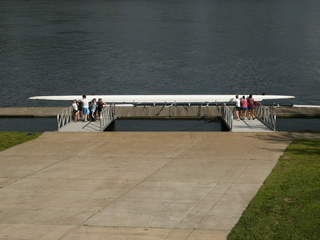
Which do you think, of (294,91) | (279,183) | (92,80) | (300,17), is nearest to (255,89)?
(294,91)

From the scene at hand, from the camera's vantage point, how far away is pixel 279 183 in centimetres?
1797

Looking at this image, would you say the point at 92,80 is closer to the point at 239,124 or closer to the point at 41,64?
the point at 41,64

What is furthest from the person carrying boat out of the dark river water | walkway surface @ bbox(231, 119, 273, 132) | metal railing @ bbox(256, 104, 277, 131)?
the dark river water

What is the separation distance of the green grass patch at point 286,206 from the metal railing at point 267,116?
803 cm

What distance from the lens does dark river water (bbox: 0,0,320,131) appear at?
66062 mm

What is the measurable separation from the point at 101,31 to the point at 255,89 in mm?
60163

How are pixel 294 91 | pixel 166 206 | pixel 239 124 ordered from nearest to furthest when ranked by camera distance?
pixel 166 206 → pixel 239 124 → pixel 294 91

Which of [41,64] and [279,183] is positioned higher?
[41,64]

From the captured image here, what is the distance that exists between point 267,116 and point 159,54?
58.1 metres

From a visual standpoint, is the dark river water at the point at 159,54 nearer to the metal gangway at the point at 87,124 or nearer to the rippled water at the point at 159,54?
the rippled water at the point at 159,54

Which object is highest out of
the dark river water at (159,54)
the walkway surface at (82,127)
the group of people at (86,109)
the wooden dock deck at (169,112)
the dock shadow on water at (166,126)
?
the dark river water at (159,54)

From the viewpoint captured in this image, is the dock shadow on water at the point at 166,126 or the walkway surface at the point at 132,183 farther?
the dock shadow on water at the point at 166,126

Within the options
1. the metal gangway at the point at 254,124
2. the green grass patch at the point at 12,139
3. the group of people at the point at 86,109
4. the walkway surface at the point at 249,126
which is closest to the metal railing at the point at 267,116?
the metal gangway at the point at 254,124

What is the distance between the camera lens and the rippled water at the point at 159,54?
66.2 metres
